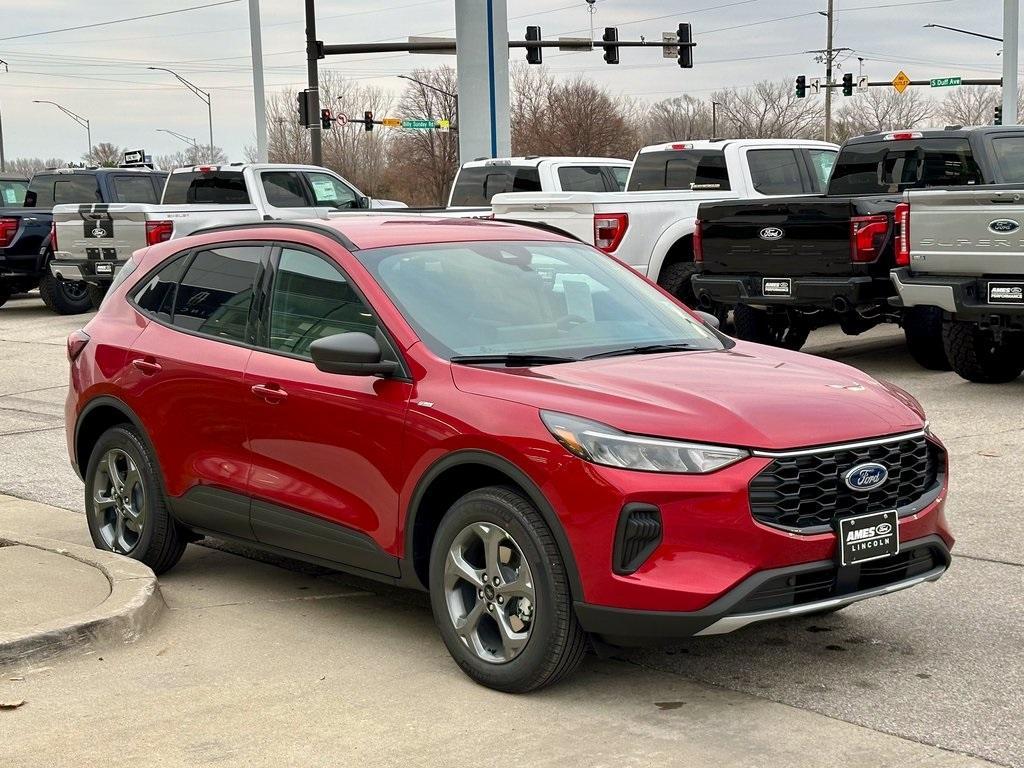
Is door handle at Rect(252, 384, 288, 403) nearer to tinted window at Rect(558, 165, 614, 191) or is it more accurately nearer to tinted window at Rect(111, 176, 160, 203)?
tinted window at Rect(558, 165, 614, 191)

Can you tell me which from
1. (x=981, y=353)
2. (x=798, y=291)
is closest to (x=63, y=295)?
(x=798, y=291)

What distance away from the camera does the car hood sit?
4.61 meters

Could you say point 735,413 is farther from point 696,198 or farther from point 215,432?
point 696,198

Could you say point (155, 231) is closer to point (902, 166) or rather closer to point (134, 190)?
point (134, 190)

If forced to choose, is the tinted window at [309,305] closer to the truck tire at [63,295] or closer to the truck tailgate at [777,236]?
the truck tailgate at [777,236]

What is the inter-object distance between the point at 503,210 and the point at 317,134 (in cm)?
2017

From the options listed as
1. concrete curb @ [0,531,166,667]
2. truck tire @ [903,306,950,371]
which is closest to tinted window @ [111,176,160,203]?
truck tire @ [903,306,950,371]

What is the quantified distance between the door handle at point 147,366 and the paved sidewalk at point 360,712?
1212mm

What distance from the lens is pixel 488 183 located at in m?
19.3

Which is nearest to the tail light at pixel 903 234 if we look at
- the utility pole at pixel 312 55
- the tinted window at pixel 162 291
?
the tinted window at pixel 162 291

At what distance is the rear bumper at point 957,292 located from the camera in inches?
427

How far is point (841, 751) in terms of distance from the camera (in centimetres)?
430

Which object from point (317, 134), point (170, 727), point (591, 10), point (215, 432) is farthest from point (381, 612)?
point (591, 10)

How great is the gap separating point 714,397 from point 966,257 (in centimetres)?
702
